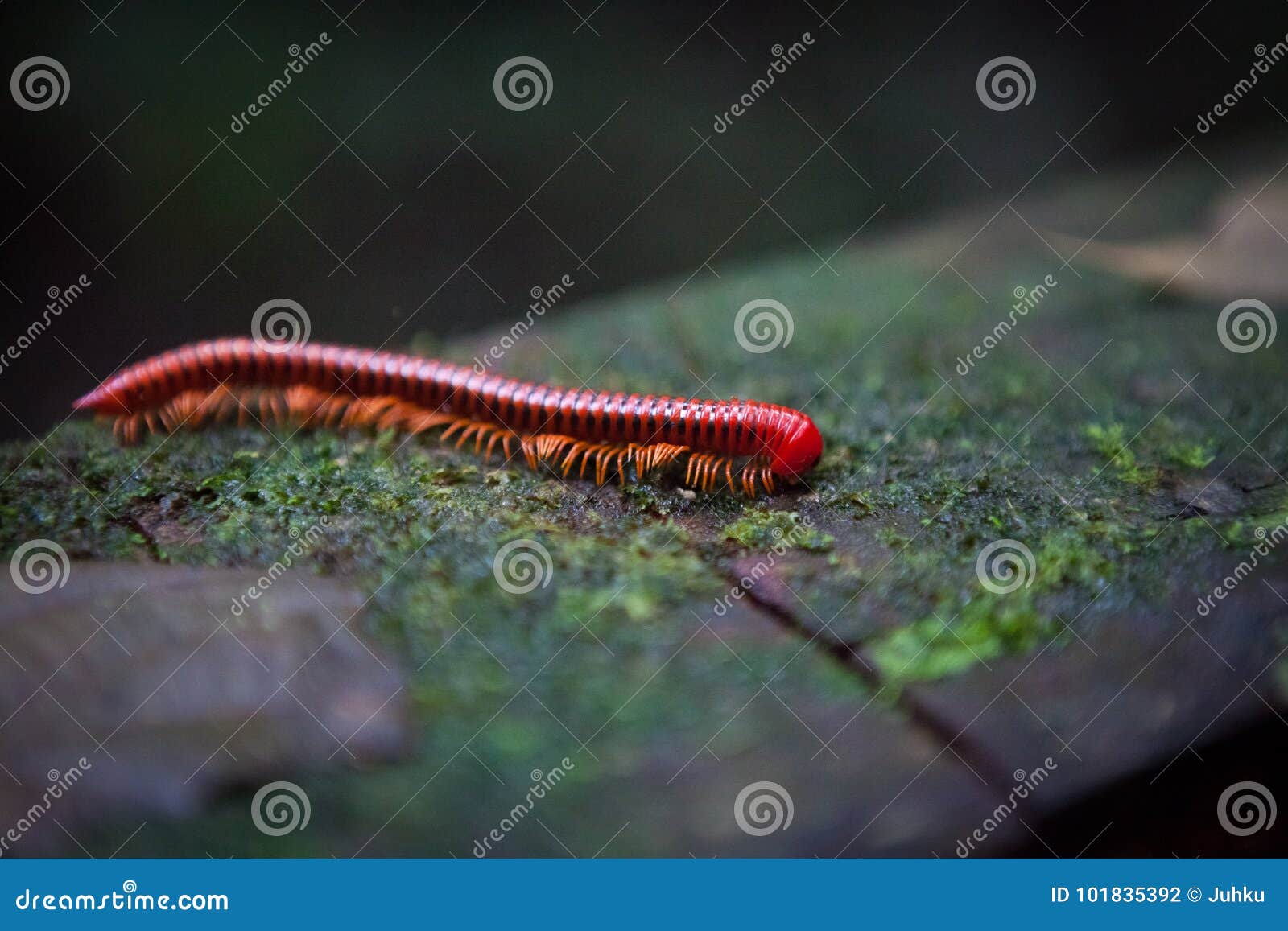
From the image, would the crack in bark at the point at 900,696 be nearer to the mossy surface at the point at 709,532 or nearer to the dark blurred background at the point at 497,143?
the mossy surface at the point at 709,532

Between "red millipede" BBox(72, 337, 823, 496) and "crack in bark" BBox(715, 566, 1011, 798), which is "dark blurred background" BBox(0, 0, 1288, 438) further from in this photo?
"crack in bark" BBox(715, 566, 1011, 798)

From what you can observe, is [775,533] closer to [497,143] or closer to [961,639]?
[961,639]

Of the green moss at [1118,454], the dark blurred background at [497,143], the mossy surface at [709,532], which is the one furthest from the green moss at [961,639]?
the dark blurred background at [497,143]

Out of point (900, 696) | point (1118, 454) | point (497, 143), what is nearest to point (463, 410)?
point (900, 696)

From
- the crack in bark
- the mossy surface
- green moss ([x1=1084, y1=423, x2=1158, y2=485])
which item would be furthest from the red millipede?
green moss ([x1=1084, y1=423, x2=1158, y2=485])

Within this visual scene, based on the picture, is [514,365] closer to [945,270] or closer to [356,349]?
[356,349]

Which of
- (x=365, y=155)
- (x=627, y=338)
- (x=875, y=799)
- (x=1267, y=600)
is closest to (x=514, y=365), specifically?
(x=627, y=338)
